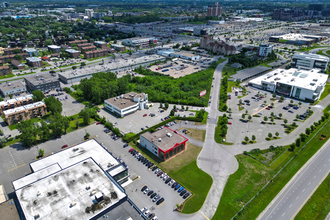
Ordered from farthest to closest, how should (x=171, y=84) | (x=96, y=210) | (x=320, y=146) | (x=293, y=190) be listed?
(x=171, y=84)
(x=320, y=146)
(x=293, y=190)
(x=96, y=210)


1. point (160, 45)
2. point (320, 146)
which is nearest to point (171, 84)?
point (320, 146)

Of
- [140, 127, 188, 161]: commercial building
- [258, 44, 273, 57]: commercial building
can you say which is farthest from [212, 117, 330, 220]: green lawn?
[258, 44, 273, 57]: commercial building

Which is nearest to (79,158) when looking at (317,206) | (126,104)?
(126,104)

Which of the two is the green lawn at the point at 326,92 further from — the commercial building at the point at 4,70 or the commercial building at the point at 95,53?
the commercial building at the point at 4,70

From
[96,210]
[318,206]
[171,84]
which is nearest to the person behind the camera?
[96,210]

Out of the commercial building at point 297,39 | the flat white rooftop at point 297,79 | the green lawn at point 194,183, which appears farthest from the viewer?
the commercial building at point 297,39

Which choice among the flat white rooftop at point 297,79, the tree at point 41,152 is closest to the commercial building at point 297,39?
the flat white rooftop at point 297,79

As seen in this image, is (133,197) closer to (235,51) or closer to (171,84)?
(171,84)
